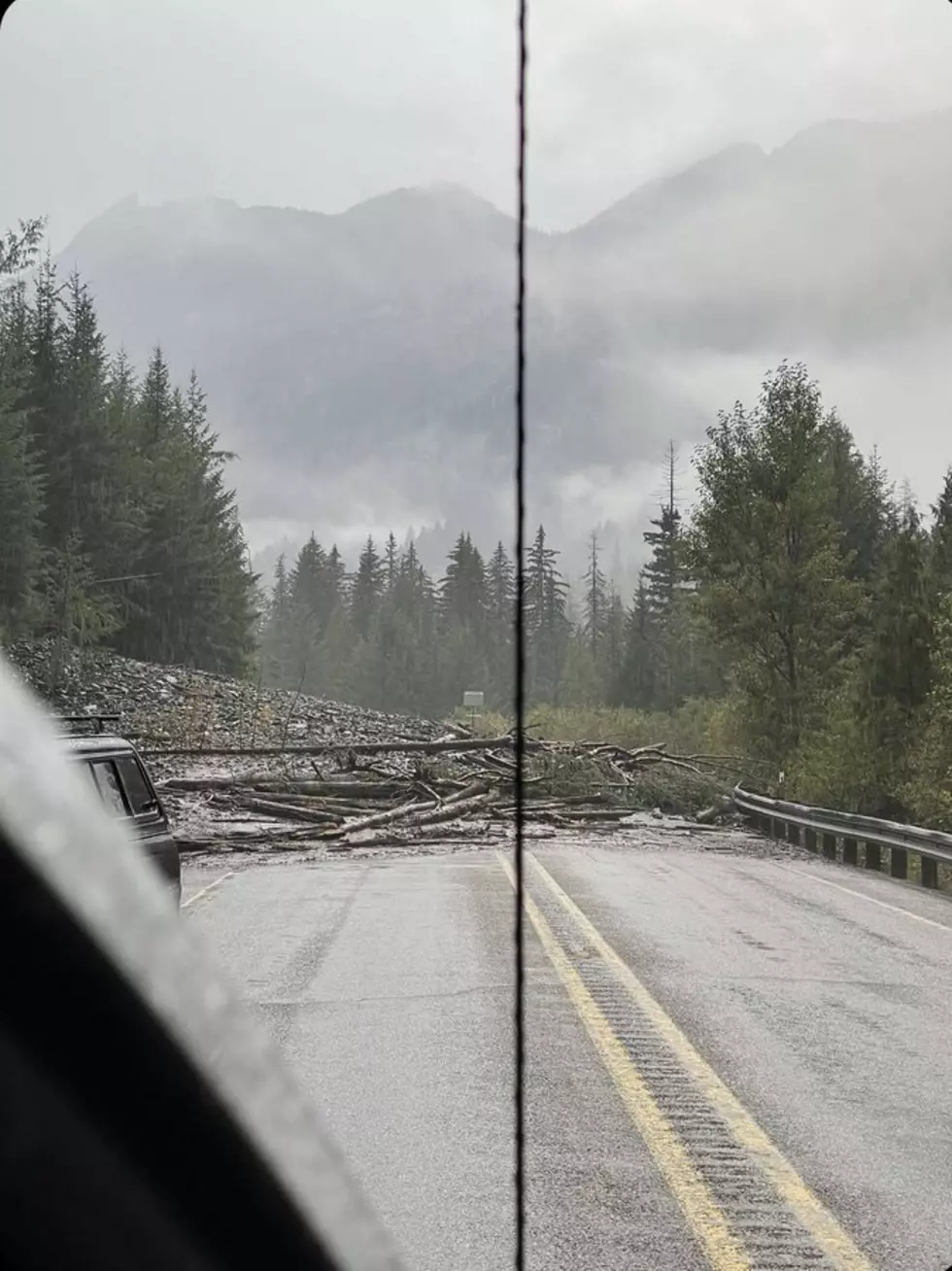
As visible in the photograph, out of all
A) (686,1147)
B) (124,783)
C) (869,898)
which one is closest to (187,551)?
(124,783)

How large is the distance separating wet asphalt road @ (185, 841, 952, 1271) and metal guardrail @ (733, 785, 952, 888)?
3.58 feet

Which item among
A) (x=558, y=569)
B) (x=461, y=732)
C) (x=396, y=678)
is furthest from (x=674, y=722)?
(x=558, y=569)

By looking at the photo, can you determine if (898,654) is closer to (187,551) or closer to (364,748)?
(364,748)

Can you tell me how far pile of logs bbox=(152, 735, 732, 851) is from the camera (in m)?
5.82

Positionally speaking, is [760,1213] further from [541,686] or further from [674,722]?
[674,722]

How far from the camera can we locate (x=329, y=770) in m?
6.63

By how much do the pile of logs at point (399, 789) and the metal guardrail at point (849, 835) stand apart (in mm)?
1197

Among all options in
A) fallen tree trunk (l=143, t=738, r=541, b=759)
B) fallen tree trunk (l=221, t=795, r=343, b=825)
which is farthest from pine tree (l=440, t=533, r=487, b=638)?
fallen tree trunk (l=221, t=795, r=343, b=825)

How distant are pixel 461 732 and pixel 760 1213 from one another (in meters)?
2.66

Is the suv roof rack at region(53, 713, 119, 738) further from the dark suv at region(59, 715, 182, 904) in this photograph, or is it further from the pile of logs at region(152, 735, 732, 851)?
the pile of logs at region(152, 735, 732, 851)

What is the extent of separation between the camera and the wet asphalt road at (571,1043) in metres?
2.35

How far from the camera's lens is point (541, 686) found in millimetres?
3094

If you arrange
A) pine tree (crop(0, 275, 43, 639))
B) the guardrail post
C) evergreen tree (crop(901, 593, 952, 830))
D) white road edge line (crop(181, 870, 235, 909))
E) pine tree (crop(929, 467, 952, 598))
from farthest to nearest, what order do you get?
the guardrail post < evergreen tree (crop(901, 593, 952, 830)) < pine tree (crop(929, 467, 952, 598)) < white road edge line (crop(181, 870, 235, 909)) < pine tree (crop(0, 275, 43, 639))

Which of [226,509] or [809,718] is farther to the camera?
[809,718]
